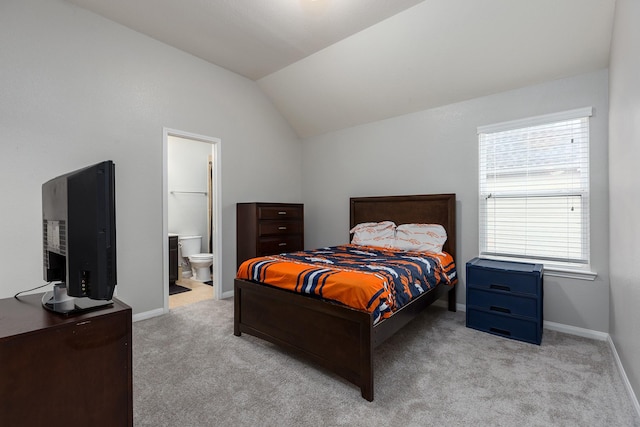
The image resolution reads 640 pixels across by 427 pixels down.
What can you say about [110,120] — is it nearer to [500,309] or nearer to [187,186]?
[187,186]

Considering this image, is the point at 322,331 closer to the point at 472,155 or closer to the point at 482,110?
the point at 472,155

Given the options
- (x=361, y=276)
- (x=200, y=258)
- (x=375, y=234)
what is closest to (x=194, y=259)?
(x=200, y=258)

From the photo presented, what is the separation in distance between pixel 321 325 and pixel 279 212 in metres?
2.24

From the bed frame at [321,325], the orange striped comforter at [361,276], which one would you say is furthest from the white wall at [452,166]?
the bed frame at [321,325]

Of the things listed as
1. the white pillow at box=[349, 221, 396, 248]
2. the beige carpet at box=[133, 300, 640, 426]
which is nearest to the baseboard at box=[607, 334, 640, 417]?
the beige carpet at box=[133, 300, 640, 426]

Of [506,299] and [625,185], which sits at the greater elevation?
[625,185]

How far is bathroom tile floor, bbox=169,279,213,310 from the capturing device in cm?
377

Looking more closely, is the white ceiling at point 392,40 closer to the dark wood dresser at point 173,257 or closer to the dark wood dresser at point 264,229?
the dark wood dresser at point 264,229

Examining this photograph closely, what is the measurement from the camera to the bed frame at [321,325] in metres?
1.84

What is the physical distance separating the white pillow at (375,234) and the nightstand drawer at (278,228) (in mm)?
854

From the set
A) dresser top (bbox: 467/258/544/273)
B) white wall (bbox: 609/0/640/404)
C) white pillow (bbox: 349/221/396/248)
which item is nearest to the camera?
white wall (bbox: 609/0/640/404)

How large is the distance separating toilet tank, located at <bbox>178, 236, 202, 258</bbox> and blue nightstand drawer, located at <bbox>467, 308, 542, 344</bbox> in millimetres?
4195

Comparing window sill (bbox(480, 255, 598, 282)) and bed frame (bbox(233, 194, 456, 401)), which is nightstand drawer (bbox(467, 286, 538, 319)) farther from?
window sill (bbox(480, 255, 598, 282))

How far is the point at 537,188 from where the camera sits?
9.78 feet
